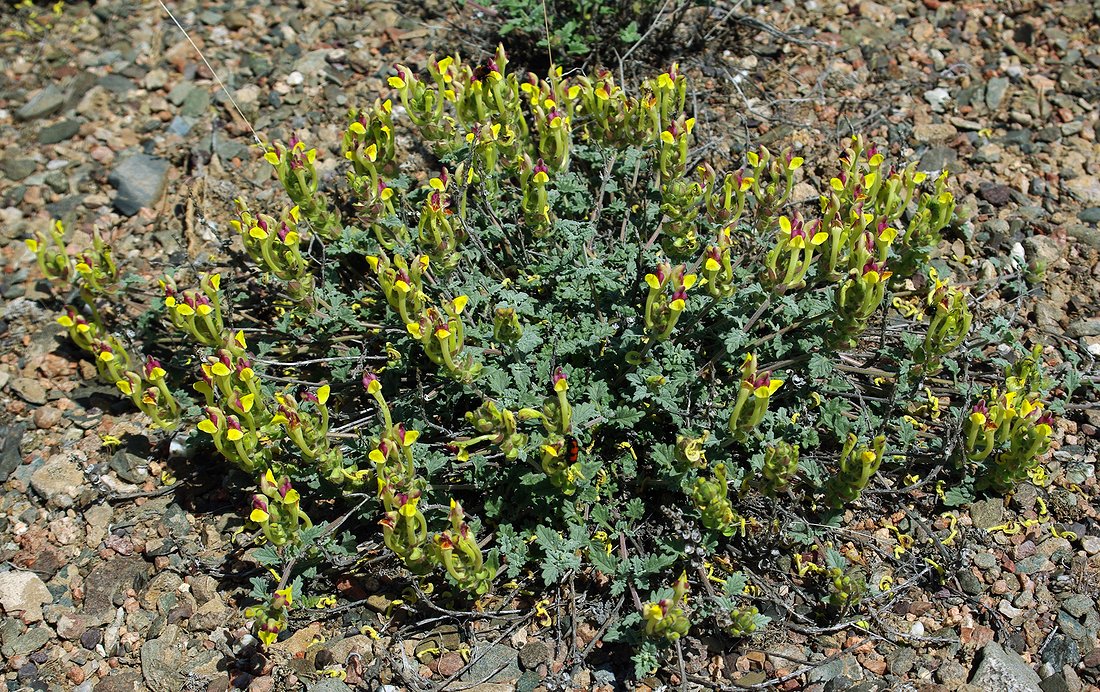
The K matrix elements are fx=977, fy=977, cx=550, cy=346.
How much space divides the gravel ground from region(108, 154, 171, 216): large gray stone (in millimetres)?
22

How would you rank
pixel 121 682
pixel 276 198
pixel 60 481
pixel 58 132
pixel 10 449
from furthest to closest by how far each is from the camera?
1. pixel 58 132
2. pixel 276 198
3. pixel 10 449
4. pixel 60 481
5. pixel 121 682

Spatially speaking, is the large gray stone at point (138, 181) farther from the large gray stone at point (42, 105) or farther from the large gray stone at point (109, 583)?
the large gray stone at point (109, 583)

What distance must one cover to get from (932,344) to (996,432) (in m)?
0.41

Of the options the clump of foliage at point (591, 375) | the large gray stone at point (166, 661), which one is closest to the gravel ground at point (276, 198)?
the large gray stone at point (166, 661)

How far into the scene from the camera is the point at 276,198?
538 cm

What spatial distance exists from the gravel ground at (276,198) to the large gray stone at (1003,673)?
0.04 feet

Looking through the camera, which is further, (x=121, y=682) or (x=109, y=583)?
(x=109, y=583)

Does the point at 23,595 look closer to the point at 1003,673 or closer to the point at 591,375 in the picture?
the point at 591,375

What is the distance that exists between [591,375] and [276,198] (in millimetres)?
2382

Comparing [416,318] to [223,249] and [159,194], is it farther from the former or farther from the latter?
[159,194]

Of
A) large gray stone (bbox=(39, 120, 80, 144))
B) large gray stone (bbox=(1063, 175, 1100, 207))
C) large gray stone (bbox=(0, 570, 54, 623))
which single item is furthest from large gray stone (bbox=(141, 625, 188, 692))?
large gray stone (bbox=(1063, 175, 1100, 207))

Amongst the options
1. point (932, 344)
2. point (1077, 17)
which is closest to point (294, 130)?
point (932, 344)

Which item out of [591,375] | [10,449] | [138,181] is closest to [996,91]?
[591,375]

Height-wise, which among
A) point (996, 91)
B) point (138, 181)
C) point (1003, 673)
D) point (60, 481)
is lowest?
point (60, 481)
